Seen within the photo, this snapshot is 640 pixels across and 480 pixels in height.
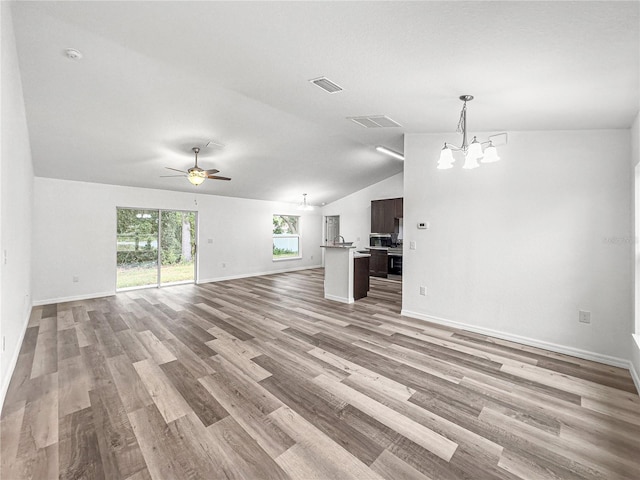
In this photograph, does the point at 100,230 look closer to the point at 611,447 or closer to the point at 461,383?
the point at 461,383

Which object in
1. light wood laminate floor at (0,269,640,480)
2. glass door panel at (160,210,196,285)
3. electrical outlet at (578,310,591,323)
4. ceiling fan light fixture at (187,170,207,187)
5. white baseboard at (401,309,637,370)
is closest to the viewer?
light wood laminate floor at (0,269,640,480)

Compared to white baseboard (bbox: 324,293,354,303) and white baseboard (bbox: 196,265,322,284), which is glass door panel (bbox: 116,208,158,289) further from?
white baseboard (bbox: 324,293,354,303)

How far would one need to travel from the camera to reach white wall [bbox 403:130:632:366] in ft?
9.82

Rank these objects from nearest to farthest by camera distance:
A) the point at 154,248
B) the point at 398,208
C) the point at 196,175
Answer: the point at 196,175 → the point at 154,248 → the point at 398,208

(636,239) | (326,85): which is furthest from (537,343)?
(326,85)

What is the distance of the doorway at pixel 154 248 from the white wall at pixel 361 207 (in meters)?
4.93

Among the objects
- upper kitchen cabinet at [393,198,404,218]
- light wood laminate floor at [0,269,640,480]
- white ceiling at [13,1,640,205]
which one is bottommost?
light wood laminate floor at [0,269,640,480]

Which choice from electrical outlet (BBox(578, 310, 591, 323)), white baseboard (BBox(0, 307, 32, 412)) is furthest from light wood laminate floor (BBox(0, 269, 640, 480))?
electrical outlet (BBox(578, 310, 591, 323))

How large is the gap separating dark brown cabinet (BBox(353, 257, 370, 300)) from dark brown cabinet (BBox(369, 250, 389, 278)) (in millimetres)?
2537

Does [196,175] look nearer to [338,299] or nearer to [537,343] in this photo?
[338,299]

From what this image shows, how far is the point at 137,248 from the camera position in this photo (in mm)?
6562

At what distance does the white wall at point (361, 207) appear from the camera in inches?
340

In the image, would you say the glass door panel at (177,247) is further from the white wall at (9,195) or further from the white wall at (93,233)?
the white wall at (9,195)

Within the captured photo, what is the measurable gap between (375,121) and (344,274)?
9.37ft
